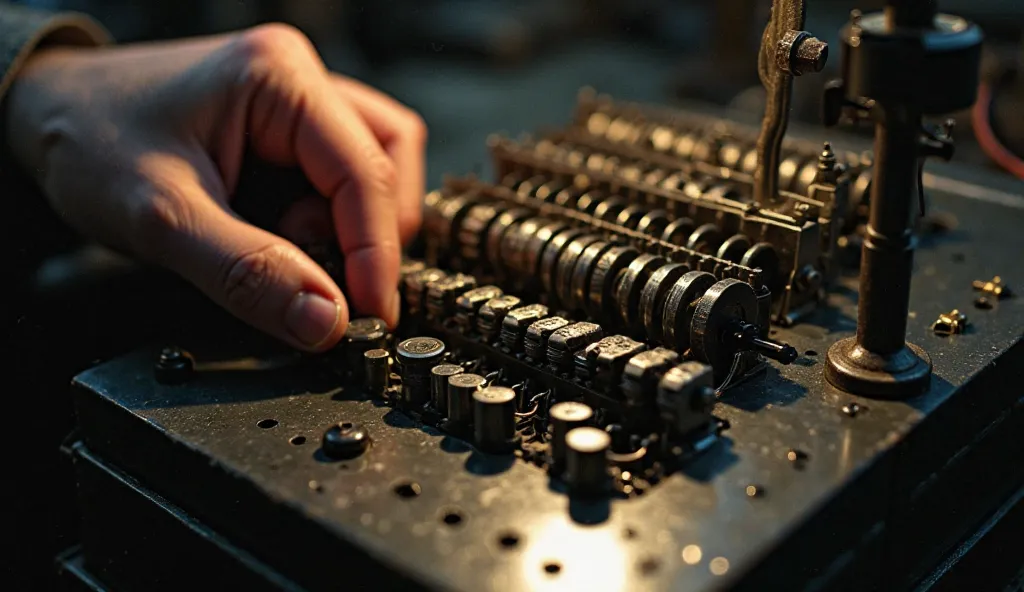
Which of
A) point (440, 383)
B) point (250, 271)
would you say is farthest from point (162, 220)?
point (440, 383)

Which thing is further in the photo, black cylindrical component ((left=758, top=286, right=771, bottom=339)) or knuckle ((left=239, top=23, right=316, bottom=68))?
knuckle ((left=239, top=23, right=316, bottom=68))

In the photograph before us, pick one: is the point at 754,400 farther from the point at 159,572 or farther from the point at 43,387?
the point at 43,387

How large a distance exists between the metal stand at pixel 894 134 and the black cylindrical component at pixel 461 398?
0.45 meters

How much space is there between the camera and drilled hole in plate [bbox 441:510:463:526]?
3.53 ft

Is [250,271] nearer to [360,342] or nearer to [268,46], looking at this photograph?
[360,342]

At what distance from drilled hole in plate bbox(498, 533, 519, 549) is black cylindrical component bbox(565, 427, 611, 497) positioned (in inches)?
3.7

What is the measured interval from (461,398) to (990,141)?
1534 millimetres

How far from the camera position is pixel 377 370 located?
4.43 ft

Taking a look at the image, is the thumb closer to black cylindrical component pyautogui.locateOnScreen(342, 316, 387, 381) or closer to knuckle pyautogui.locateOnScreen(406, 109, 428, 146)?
black cylindrical component pyautogui.locateOnScreen(342, 316, 387, 381)

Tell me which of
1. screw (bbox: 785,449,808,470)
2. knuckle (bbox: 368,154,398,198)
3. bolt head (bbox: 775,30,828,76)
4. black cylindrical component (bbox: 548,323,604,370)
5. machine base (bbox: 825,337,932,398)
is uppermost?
bolt head (bbox: 775,30,828,76)

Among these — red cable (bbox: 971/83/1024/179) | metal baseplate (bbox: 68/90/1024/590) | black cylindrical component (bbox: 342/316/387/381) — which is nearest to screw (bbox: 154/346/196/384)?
metal baseplate (bbox: 68/90/1024/590)

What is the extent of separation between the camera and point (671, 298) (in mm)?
1330

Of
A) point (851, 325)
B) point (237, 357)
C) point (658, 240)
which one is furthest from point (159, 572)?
point (851, 325)

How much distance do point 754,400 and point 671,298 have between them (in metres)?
0.16
